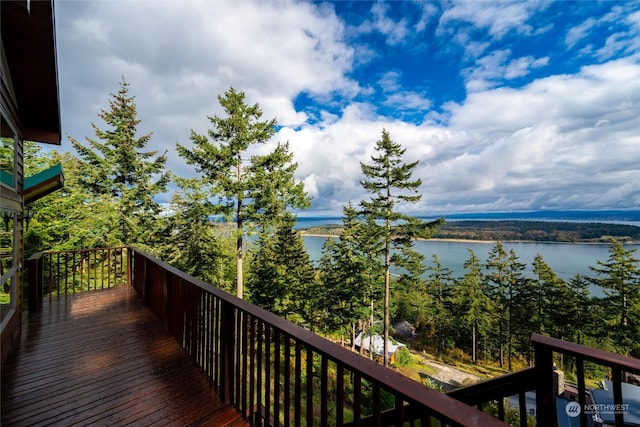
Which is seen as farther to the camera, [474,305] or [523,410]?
[474,305]

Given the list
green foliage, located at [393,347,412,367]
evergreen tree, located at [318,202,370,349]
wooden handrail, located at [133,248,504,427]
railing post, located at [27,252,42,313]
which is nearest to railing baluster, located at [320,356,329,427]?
wooden handrail, located at [133,248,504,427]

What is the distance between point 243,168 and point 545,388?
11.5 m

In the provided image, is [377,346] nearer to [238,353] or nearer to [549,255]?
[238,353]

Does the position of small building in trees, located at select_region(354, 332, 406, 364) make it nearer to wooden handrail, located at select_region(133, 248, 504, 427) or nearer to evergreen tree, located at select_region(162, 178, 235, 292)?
evergreen tree, located at select_region(162, 178, 235, 292)

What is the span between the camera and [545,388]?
1.39 meters

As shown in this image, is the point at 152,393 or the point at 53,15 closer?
the point at 152,393

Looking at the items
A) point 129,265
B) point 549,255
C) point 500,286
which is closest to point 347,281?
point 129,265

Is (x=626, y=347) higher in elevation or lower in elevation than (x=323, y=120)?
lower

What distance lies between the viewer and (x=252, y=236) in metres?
11.5

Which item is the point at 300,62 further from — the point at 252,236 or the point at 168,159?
the point at 168,159

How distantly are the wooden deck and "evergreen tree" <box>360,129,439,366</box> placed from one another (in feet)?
40.4

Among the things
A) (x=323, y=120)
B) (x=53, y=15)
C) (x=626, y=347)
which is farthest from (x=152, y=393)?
(x=626, y=347)

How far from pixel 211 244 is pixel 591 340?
1136 inches

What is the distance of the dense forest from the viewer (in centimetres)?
1119
